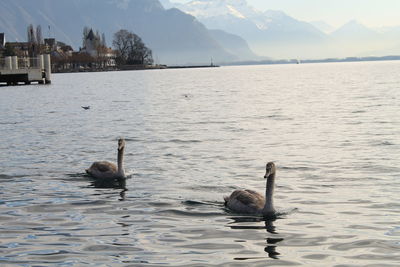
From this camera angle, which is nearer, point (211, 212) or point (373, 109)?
point (211, 212)

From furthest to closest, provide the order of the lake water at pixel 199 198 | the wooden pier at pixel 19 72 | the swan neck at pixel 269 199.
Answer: the wooden pier at pixel 19 72, the swan neck at pixel 269 199, the lake water at pixel 199 198

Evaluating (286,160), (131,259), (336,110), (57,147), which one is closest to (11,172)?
(57,147)

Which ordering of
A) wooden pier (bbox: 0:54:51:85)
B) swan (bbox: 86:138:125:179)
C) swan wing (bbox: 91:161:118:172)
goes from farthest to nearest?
wooden pier (bbox: 0:54:51:85), swan wing (bbox: 91:161:118:172), swan (bbox: 86:138:125:179)

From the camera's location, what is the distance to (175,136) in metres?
34.0

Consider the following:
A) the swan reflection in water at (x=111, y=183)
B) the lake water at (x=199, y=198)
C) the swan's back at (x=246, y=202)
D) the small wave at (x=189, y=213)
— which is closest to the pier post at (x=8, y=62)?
the lake water at (x=199, y=198)

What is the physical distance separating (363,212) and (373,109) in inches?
1414

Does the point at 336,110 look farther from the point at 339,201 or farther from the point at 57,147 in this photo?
the point at 339,201

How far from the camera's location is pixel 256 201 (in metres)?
15.5

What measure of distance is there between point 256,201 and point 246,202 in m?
0.23

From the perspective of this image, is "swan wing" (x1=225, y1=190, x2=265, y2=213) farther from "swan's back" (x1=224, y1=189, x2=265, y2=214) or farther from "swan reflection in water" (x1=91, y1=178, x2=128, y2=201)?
"swan reflection in water" (x1=91, y1=178, x2=128, y2=201)

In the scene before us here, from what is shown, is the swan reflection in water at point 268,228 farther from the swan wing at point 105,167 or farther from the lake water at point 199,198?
the swan wing at point 105,167

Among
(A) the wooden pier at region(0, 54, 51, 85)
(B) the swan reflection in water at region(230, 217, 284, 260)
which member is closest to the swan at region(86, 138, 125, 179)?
(B) the swan reflection in water at region(230, 217, 284, 260)

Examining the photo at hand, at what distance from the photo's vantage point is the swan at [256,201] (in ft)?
49.5

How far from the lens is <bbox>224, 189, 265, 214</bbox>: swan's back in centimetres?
1544
